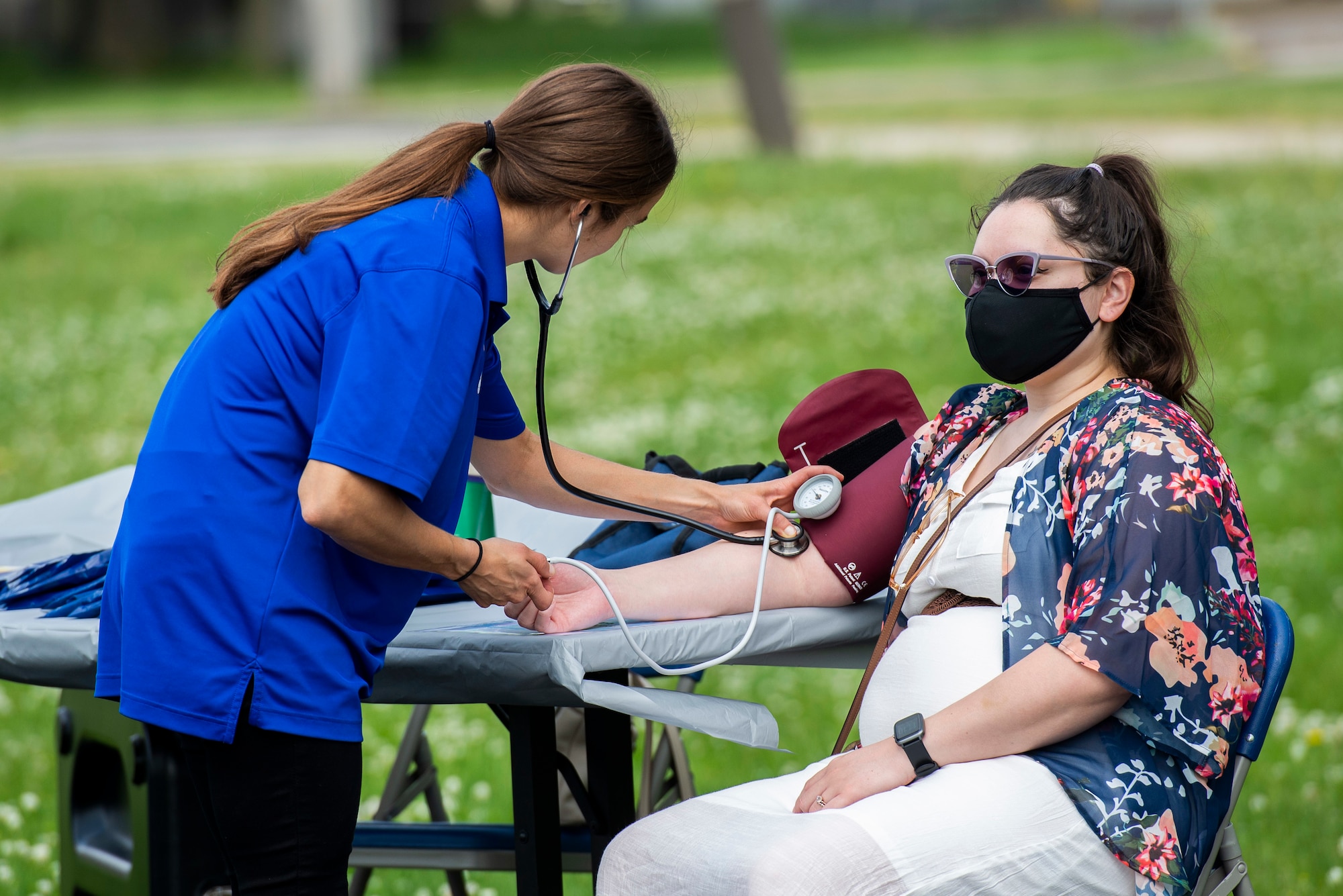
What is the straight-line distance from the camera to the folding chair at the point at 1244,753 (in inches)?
83.8

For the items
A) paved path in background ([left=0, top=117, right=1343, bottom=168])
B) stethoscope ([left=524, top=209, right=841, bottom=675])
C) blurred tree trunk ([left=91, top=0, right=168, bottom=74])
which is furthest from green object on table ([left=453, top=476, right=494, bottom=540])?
blurred tree trunk ([left=91, top=0, right=168, bottom=74])

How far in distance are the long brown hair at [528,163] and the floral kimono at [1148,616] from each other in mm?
832

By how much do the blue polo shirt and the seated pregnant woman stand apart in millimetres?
476

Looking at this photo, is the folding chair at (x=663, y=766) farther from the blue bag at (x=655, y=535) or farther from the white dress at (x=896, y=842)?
the white dress at (x=896, y=842)

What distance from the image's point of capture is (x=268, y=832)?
80.4 inches

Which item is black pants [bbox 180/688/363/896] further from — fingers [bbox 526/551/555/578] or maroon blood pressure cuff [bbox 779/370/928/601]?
maroon blood pressure cuff [bbox 779/370/928/601]

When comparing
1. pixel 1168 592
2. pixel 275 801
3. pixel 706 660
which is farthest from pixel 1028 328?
pixel 275 801

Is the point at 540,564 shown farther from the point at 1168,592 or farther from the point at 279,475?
the point at 1168,592

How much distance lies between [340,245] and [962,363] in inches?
260

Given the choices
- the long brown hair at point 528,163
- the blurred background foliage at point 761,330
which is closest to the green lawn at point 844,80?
the blurred background foliage at point 761,330

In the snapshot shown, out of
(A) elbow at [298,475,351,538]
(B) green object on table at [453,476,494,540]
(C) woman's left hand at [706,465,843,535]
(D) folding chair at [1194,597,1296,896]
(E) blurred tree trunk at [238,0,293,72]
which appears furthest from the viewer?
(E) blurred tree trunk at [238,0,293,72]

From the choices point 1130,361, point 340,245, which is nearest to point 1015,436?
point 1130,361

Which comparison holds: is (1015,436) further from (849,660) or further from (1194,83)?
(1194,83)

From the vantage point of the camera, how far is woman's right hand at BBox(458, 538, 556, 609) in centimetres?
216
